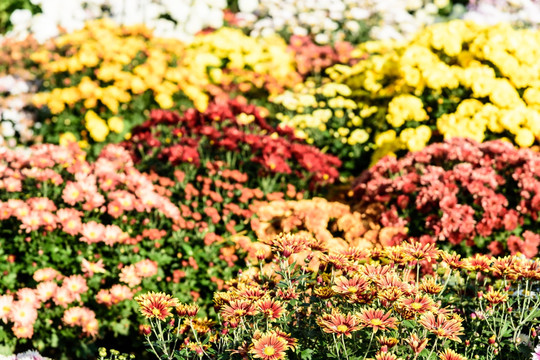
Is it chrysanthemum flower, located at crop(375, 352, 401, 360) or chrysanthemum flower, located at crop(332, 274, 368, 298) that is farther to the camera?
chrysanthemum flower, located at crop(332, 274, 368, 298)

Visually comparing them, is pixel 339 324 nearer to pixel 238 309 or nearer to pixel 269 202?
pixel 238 309

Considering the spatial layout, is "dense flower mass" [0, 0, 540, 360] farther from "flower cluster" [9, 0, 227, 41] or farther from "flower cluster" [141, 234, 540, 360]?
"flower cluster" [9, 0, 227, 41]

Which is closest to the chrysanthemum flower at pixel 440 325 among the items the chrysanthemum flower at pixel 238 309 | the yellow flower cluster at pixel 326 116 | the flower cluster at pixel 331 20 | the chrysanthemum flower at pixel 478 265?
the chrysanthemum flower at pixel 478 265

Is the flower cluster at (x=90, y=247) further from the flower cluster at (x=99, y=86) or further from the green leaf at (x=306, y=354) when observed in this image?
the flower cluster at (x=99, y=86)

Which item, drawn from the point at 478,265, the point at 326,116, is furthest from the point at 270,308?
the point at 326,116

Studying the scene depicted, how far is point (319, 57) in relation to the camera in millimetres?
8016

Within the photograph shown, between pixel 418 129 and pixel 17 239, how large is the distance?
352 centimetres

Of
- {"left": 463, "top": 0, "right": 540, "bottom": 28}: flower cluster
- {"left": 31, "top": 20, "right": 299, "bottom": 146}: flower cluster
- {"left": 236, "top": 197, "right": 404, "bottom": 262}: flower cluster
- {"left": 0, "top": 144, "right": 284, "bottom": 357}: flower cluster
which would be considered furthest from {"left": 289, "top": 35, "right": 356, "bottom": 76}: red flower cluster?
{"left": 463, "top": 0, "right": 540, "bottom": 28}: flower cluster

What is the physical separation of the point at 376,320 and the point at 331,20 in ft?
26.7

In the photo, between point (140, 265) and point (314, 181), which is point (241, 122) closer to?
point (314, 181)

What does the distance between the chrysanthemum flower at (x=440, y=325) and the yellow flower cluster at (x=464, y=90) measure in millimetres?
3406

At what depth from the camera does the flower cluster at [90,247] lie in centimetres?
349

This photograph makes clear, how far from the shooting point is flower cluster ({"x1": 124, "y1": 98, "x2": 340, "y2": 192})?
4.68 meters

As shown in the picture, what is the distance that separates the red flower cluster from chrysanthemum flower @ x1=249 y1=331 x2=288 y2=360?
609 centimetres
